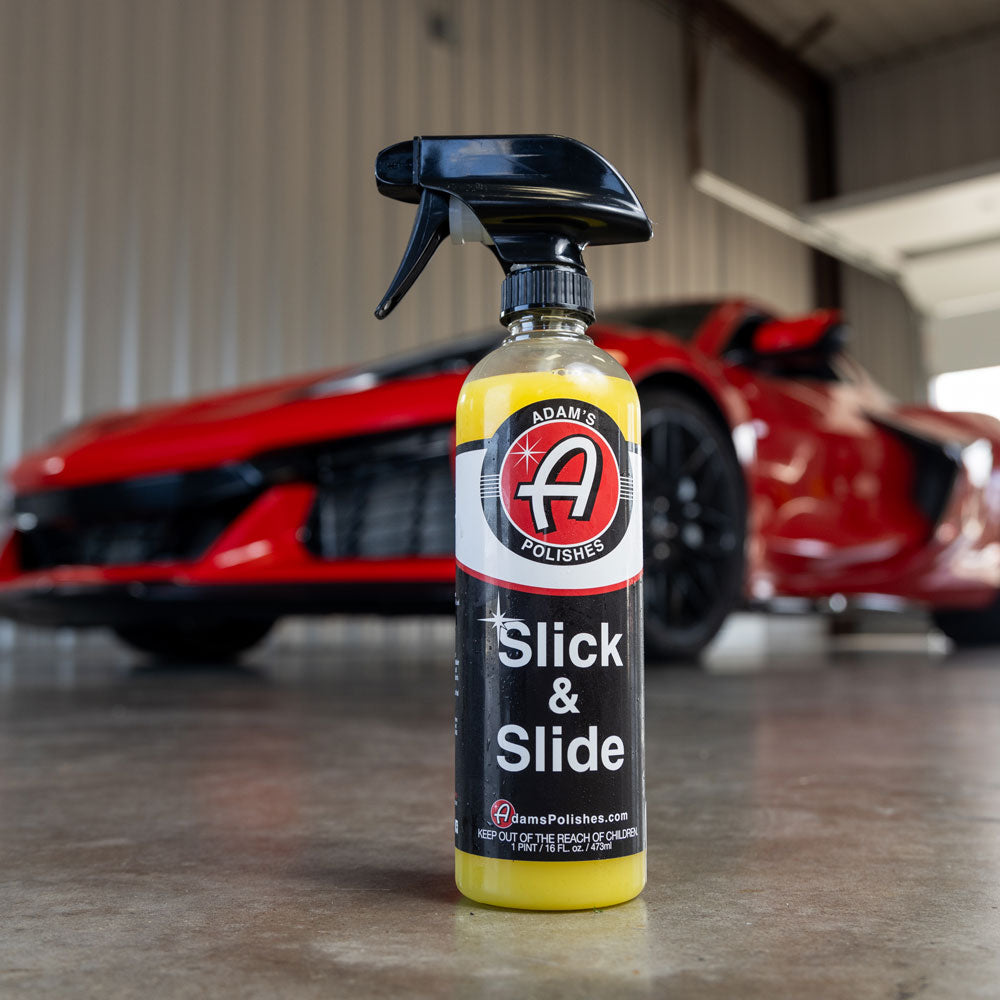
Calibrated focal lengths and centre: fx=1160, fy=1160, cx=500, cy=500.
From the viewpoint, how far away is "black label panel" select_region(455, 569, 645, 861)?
782mm

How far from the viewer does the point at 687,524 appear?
111 inches

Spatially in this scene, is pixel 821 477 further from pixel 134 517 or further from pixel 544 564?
pixel 544 564

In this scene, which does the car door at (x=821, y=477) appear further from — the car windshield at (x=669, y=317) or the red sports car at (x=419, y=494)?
the car windshield at (x=669, y=317)

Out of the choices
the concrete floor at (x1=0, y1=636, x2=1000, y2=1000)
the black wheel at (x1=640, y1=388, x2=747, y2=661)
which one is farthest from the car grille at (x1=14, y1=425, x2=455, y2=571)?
the black wheel at (x1=640, y1=388, x2=747, y2=661)

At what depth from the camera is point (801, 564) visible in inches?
130

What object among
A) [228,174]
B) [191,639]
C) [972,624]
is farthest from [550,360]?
[228,174]

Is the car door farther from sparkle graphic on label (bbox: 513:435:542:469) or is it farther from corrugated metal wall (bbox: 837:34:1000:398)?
corrugated metal wall (bbox: 837:34:1000:398)

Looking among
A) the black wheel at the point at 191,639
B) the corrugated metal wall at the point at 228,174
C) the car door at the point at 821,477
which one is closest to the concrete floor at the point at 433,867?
the car door at the point at 821,477

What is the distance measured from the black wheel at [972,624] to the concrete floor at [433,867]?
274cm

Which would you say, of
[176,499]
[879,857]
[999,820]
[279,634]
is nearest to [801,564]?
[176,499]

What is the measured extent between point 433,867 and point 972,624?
13.9 feet

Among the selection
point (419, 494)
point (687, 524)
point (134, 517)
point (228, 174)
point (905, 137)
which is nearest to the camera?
point (419, 494)

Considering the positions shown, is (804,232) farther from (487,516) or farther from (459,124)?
(487,516)

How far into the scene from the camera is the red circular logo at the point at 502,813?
78cm
